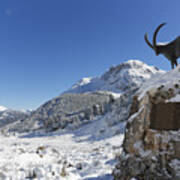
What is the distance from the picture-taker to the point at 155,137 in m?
3.36

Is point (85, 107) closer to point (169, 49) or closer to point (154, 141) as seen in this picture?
point (169, 49)

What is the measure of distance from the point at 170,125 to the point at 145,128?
2.17 ft

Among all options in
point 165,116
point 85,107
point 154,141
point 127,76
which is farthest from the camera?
point 127,76

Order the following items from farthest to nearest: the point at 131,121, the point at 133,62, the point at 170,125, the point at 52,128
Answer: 1. the point at 133,62
2. the point at 52,128
3. the point at 131,121
4. the point at 170,125

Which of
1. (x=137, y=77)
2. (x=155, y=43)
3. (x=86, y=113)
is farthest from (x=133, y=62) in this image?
(x=155, y=43)

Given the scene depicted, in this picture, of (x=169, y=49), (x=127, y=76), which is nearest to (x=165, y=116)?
(x=169, y=49)

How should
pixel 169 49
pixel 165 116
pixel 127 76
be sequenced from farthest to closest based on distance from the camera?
pixel 127 76 < pixel 169 49 < pixel 165 116

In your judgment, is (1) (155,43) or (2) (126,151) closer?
(2) (126,151)

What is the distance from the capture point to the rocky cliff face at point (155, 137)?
308 cm

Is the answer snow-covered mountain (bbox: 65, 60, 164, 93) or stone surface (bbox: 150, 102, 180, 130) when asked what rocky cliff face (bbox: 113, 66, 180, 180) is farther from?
snow-covered mountain (bbox: 65, 60, 164, 93)

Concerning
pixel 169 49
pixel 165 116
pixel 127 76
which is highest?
pixel 127 76

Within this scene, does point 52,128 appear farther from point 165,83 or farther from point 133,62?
point 133,62

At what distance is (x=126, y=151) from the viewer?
4.16 m

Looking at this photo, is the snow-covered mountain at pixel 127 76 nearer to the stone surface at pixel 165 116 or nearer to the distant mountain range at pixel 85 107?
the distant mountain range at pixel 85 107
